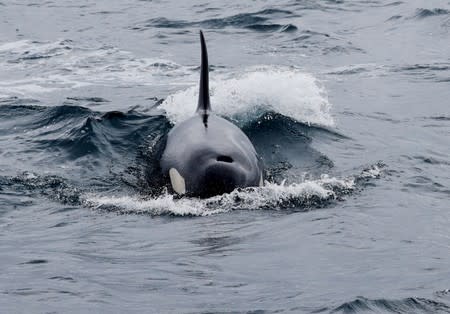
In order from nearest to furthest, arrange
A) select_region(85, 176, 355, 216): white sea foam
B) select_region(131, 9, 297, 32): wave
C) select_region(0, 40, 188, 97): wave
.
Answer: select_region(85, 176, 355, 216): white sea foam
select_region(0, 40, 188, 97): wave
select_region(131, 9, 297, 32): wave

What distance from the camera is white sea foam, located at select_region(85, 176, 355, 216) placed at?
1179 cm

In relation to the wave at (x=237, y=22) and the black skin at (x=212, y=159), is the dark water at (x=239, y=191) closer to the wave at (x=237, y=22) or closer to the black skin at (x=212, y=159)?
the wave at (x=237, y=22)

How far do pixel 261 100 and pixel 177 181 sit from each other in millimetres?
6205

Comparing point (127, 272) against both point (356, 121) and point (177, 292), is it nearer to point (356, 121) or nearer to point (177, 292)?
point (177, 292)

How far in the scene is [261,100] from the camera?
18281mm

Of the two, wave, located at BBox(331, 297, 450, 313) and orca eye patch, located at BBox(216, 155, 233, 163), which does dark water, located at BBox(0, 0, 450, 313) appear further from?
orca eye patch, located at BBox(216, 155, 233, 163)

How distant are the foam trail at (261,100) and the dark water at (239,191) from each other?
53 mm

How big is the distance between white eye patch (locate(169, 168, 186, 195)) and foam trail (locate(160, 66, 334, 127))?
4.70 meters

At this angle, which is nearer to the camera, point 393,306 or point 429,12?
point 393,306

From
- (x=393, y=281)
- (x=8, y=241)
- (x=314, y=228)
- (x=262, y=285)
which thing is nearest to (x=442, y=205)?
(x=314, y=228)

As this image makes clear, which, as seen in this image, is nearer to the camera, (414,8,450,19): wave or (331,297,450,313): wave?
(331,297,450,313): wave

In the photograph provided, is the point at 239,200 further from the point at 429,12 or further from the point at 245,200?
the point at 429,12

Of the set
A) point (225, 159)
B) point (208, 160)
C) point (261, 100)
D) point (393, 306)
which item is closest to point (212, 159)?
point (208, 160)

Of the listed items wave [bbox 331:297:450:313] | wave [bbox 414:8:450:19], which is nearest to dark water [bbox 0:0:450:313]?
wave [bbox 331:297:450:313]
